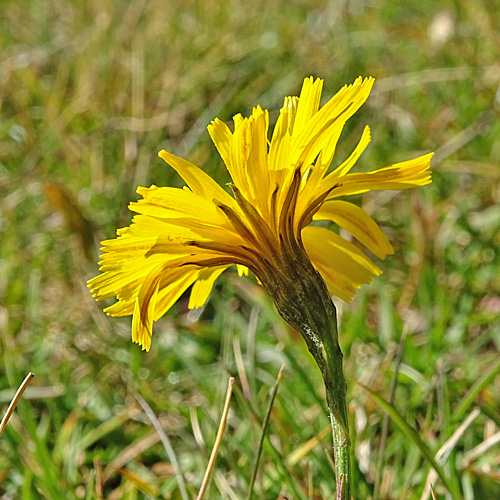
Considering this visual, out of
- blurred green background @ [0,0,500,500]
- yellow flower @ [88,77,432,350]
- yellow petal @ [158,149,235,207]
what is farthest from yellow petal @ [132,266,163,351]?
blurred green background @ [0,0,500,500]

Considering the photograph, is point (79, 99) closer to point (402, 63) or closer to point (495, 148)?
point (402, 63)

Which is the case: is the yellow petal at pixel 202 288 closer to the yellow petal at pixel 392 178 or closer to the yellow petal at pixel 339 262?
the yellow petal at pixel 339 262

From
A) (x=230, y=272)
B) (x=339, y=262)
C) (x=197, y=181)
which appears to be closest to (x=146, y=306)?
(x=197, y=181)

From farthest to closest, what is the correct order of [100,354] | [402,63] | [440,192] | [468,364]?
[402,63], [440,192], [100,354], [468,364]

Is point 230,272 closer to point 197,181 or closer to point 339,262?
point 339,262

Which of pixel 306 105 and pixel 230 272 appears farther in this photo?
pixel 230 272

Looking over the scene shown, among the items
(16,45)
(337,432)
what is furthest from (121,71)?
(337,432)
